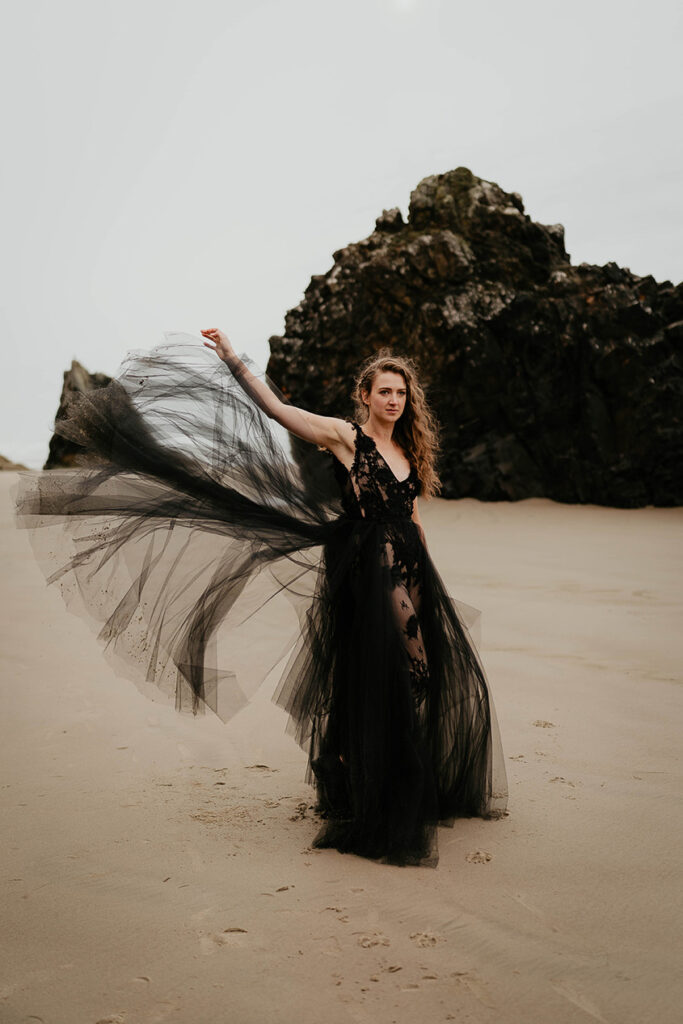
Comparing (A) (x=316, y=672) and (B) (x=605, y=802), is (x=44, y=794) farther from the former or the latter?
(B) (x=605, y=802)

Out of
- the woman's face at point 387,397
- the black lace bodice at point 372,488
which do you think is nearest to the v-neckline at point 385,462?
the black lace bodice at point 372,488

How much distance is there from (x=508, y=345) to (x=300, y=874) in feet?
30.3

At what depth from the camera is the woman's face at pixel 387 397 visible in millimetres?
3889

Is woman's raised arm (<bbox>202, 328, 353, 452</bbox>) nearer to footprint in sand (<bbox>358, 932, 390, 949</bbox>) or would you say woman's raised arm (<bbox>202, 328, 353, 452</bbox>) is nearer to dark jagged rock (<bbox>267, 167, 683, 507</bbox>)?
footprint in sand (<bbox>358, 932, 390, 949</bbox>)

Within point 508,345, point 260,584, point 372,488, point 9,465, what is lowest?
point 260,584

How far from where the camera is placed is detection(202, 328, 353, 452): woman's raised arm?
3746mm

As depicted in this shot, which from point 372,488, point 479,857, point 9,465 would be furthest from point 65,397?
point 479,857

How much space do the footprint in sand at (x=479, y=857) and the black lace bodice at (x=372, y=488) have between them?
1407 mm

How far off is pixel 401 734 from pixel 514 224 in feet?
32.8

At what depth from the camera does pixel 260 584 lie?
3.68 m

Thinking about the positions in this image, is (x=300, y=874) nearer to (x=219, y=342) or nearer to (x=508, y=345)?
(x=219, y=342)

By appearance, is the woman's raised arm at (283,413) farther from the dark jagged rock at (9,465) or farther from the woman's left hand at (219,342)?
the dark jagged rock at (9,465)

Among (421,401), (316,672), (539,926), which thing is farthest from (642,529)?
(539,926)

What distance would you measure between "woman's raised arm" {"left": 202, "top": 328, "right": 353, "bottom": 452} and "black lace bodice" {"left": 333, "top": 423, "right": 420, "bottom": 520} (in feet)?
0.27
